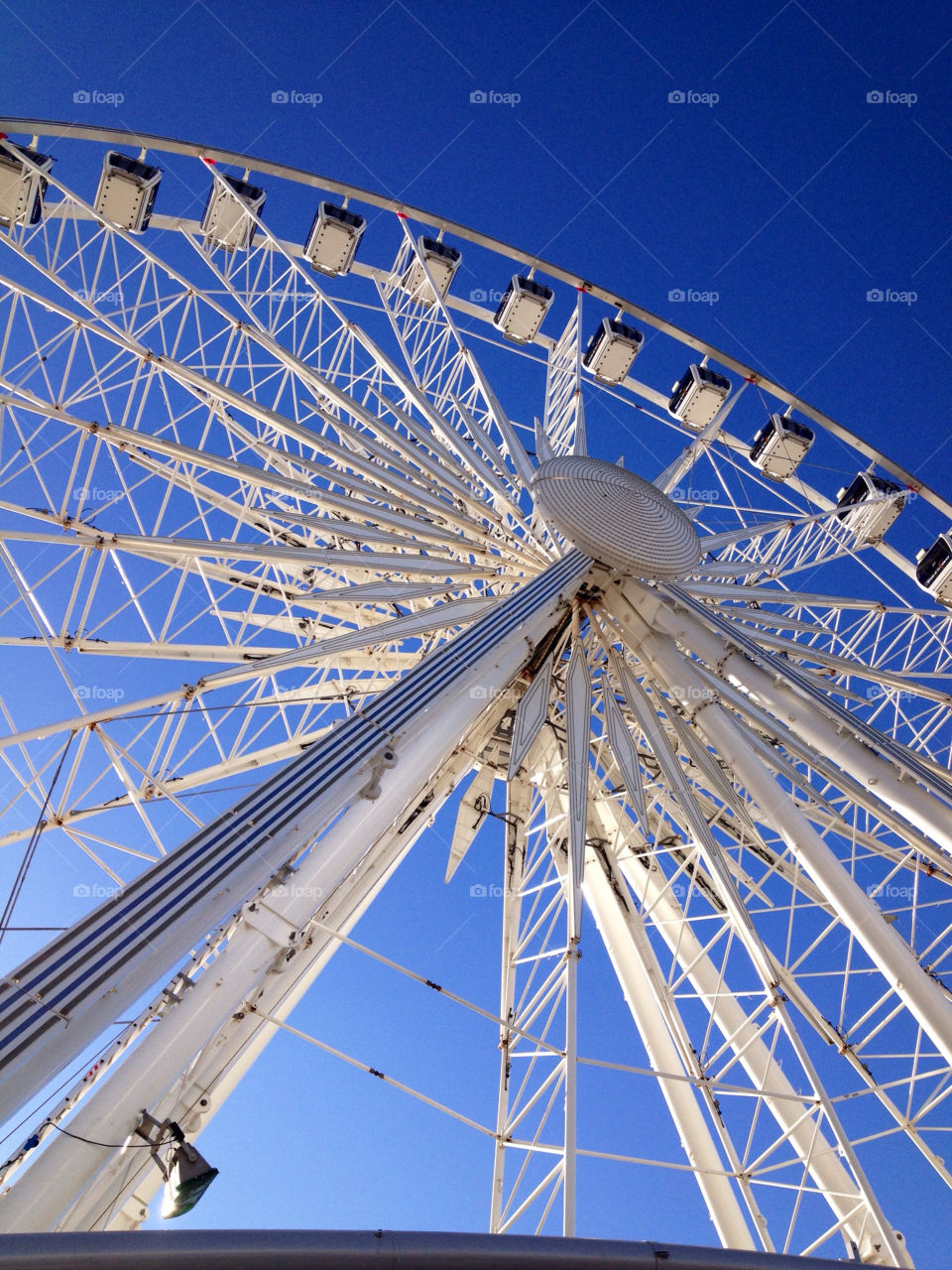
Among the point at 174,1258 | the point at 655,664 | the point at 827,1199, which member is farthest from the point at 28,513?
the point at 827,1199

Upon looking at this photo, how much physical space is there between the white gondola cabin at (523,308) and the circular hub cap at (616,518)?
8.03 meters

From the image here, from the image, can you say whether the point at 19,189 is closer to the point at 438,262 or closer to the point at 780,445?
the point at 438,262

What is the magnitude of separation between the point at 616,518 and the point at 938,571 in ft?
37.4

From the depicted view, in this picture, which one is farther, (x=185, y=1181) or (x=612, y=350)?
(x=612, y=350)

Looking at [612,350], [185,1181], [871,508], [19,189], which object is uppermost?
[871,508]

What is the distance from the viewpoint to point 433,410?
14.8 m

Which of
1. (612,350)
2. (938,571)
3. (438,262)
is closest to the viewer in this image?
(438,262)

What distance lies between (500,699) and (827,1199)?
7.24 m

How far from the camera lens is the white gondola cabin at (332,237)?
18516 millimetres

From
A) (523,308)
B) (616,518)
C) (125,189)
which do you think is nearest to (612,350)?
(523,308)

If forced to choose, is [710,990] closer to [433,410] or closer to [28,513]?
[433,410]

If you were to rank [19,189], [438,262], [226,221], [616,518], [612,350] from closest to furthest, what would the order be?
[616,518]
[19,189]
[226,221]
[438,262]
[612,350]

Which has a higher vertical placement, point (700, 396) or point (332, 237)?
point (700, 396)

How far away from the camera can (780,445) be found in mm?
21562
